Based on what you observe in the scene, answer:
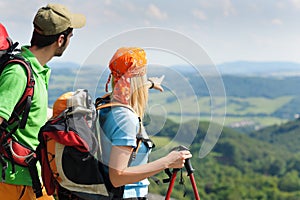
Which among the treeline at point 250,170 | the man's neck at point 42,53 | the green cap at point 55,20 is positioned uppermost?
the green cap at point 55,20

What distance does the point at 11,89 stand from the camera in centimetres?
290

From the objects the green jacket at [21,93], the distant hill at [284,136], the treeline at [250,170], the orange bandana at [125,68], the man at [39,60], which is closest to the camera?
the orange bandana at [125,68]

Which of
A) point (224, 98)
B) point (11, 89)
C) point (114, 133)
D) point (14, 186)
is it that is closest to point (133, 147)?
Result: point (114, 133)

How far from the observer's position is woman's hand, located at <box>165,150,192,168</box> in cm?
277

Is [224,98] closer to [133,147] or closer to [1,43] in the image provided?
[133,147]

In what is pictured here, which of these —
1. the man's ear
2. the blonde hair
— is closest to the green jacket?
the man's ear

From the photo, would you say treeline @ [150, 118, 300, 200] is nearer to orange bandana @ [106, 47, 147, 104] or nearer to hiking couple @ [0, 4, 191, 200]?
hiking couple @ [0, 4, 191, 200]

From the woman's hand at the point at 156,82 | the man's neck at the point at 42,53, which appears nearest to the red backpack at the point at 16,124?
the man's neck at the point at 42,53

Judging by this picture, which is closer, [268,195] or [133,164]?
[133,164]

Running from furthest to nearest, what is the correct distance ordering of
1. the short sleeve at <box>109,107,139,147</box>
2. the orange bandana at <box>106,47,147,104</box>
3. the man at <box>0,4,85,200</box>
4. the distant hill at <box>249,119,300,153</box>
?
the distant hill at <box>249,119,300,153</box> < the man at <box>0,4,85,200</box> < the orange bandana at <box>106,47,147,104</box> < the short sleeve at <box>109,107,139,147</box>

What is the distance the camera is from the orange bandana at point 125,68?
277 cm

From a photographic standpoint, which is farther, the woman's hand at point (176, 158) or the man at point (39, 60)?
the man at point (39, 60)

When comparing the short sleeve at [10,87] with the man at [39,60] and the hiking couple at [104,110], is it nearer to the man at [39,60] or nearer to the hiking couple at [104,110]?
the hiking couple at [104,110]

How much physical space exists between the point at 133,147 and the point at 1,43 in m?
1.08
